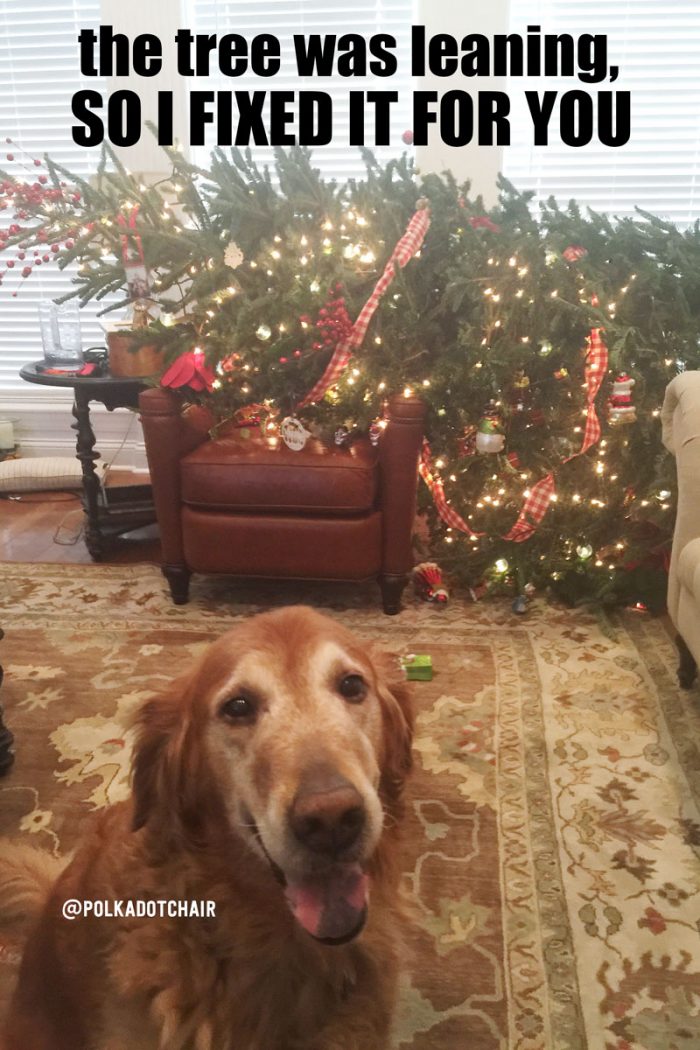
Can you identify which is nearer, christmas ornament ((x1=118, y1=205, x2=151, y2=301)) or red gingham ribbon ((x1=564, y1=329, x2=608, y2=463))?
red gingham ribbon ((x1=564, y1=329, x2=608, y2=463))

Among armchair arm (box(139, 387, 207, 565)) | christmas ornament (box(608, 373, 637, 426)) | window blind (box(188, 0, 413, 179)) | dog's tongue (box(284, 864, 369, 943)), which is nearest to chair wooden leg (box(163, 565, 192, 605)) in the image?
armchair arm (box(139, 387, 207, 565))

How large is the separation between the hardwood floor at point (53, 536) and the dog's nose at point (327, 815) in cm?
249

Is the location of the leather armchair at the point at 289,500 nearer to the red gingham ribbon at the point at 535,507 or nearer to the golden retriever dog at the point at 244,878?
the red gingham ribbon at the point at 535,507

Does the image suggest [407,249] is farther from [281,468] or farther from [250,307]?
[281,468]

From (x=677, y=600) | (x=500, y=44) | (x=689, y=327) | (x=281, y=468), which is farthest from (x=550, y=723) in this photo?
(x=500, y=44)

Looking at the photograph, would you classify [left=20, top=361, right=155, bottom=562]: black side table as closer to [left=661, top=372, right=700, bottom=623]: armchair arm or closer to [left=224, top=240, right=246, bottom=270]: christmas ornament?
[left=224, top=240, right=246, bottom=270]: christmas ornament

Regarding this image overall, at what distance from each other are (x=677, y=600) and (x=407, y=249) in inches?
58.4

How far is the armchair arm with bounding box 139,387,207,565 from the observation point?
8.75ft

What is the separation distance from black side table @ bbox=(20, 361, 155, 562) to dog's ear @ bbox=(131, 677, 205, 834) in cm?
216

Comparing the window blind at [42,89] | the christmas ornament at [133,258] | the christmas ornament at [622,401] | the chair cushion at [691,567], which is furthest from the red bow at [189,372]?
the window blind at [42,89]

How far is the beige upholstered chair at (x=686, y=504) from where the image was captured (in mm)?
1984

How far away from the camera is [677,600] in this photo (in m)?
2.16

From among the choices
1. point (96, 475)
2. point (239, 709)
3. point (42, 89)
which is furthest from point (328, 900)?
point (42, 89)

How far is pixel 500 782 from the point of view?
6.20 ft
